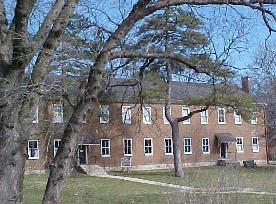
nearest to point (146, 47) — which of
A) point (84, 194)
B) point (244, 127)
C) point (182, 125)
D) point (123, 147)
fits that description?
point (84, 194)

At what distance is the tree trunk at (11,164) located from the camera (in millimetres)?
9748

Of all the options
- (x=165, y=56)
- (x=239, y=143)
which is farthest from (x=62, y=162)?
(x=239, y=143)

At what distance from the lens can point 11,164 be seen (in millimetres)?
9898

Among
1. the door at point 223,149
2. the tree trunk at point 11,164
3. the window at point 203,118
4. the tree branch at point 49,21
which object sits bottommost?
the tree trunk at point 11,164

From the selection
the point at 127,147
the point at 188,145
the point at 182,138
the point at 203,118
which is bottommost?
the point at 127,147

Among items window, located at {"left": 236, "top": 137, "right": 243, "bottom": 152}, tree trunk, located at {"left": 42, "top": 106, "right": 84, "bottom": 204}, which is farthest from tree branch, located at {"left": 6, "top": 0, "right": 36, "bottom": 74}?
window, located at {"left": 236, "top": 137, "right": 243, "bottom": 152}

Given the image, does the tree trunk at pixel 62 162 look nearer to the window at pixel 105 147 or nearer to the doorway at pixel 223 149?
the window at pixel 105 147

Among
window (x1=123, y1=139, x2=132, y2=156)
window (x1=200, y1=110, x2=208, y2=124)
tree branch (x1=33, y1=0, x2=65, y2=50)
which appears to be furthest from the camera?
window (x1=200, y1=110, x2=208, y2=124)

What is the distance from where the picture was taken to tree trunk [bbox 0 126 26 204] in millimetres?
9748

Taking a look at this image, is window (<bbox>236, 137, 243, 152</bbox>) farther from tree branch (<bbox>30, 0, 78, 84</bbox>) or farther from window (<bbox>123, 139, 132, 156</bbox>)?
tree branch (<bbox>30, 0, 78, 84</bbox>)

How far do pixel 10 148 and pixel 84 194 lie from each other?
13619mm

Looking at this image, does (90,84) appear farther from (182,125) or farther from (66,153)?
(182,125)

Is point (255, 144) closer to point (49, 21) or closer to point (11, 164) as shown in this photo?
point (49, 21)

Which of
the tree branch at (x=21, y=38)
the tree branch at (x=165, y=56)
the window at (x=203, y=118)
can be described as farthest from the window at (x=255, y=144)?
the tree branch at (x=21, y=38)
